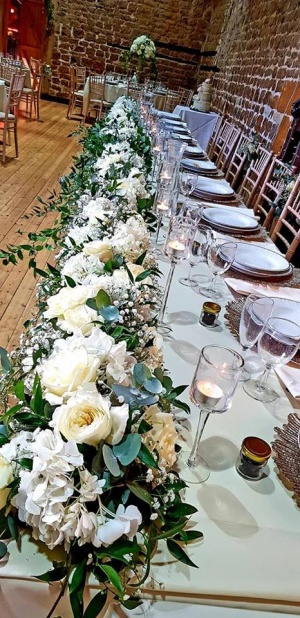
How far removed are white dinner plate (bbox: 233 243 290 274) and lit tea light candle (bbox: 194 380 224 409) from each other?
0.75 metres

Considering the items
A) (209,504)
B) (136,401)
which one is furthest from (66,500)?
(209,504)

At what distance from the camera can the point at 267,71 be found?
5.11 m

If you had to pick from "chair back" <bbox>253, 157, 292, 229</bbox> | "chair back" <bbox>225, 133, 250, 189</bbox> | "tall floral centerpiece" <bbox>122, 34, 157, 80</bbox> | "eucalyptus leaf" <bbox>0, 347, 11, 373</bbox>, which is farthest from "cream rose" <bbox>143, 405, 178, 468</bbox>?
"tall floral centerpiece" <bbox>122, 34, 157, 80</bbox>

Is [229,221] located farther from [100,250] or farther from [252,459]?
[252,459]

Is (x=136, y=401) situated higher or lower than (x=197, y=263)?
higher

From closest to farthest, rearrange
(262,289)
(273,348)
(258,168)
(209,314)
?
(273,348) < (209,314) < (262,289) < (258,168)

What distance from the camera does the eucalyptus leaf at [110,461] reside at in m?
0.50

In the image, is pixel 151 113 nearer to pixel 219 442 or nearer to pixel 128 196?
pixel 128 196

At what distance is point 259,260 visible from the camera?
152 cm

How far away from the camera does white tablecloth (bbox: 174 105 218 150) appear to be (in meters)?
5.94

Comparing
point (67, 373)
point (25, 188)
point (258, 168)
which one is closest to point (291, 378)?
point (67, 373)

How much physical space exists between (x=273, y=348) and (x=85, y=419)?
473 mm

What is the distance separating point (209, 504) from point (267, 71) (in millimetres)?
5470

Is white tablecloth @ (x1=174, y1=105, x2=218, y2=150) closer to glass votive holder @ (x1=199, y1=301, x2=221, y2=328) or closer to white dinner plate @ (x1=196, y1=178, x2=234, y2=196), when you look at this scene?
white dinner plate @ (x1=196, y1=178, x2=234, y2=196)
